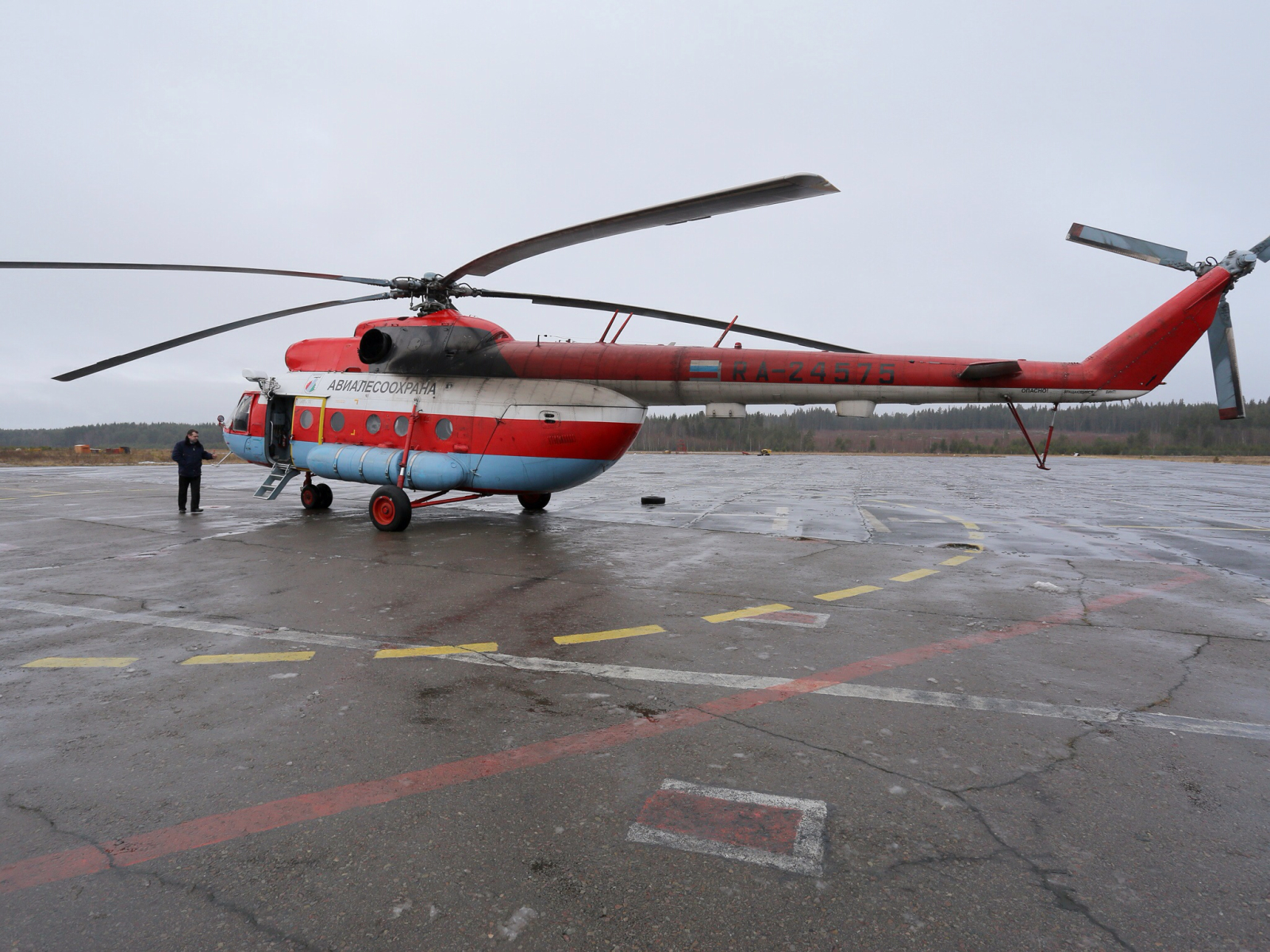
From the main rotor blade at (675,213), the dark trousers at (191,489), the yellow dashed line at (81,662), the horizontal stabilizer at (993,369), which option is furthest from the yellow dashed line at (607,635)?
the dark trousers at (191,489)

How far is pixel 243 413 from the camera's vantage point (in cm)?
1367

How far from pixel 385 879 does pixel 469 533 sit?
874 cm

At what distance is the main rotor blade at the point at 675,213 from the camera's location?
20.2 feet

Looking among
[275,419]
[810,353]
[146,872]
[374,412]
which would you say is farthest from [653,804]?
[275,419]

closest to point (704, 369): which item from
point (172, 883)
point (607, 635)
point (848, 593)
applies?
point (848, 593)

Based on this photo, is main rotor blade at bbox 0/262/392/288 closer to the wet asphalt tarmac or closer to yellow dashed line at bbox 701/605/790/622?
the wet asphalt tarmac

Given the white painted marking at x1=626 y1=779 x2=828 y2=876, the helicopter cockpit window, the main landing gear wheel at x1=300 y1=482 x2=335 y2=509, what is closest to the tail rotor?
the white painted marking at x1=626 y1=779 x2=828 y2=876

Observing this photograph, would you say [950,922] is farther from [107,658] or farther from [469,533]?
[469,533]

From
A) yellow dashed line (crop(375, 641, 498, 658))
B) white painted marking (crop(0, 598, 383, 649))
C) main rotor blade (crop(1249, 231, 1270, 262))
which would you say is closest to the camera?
yellow dashed line (crop(375, 641, 498, 658))

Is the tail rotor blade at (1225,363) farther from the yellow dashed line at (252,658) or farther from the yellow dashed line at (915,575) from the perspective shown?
the yellow dashed line at (252,658)

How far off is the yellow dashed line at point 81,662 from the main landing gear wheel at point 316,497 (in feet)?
29.8

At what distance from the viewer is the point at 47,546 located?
9.28 meters

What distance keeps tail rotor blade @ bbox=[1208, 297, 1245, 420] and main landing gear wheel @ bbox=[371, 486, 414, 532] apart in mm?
13645

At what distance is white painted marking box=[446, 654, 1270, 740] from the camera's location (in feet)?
12.1
